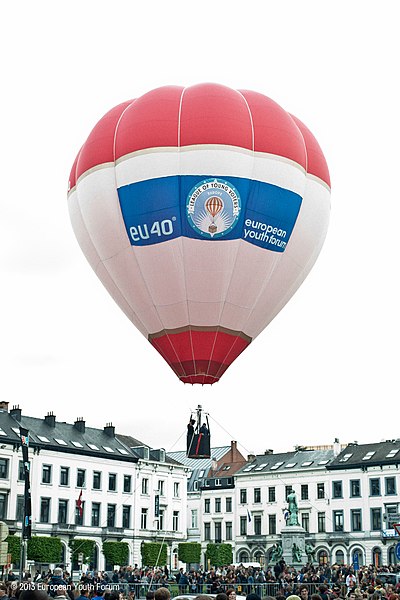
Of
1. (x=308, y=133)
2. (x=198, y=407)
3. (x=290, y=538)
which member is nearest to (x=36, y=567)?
(x=290, y=538)

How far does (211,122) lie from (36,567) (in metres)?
40.9

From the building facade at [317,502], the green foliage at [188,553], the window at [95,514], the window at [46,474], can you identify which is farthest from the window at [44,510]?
the building facade at [317,502]

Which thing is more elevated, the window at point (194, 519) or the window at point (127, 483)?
the window at point (127, 483)

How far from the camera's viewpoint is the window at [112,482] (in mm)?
67475

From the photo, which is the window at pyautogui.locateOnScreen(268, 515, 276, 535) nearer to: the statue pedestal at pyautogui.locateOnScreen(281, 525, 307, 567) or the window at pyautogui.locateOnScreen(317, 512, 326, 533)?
the window at pyautogui.locateOnScreen(317, 512, 326, 533)

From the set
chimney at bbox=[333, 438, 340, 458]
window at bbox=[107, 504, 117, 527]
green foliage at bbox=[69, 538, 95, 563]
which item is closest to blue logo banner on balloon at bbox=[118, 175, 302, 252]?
green foliage at bbox=[69, 538, 95, 563]

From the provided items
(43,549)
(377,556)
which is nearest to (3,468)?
(43,549)

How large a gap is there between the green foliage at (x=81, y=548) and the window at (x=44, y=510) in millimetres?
2566

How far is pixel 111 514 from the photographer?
66688 millimetres

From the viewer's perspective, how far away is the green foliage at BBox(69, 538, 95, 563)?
59.6 meters

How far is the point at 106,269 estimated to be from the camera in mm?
24672

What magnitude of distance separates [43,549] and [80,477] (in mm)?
9656

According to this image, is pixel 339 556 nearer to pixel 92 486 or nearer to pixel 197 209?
pixel 92 486

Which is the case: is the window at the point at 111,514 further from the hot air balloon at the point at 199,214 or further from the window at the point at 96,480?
the hot air balloon at the point at 199,214
